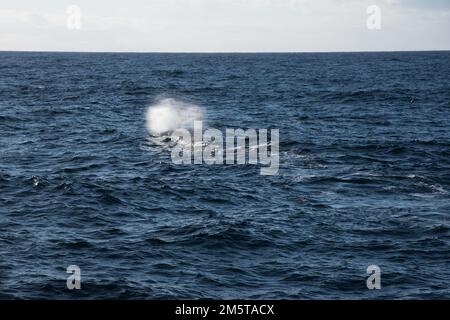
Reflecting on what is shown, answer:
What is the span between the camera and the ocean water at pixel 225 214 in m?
24.1

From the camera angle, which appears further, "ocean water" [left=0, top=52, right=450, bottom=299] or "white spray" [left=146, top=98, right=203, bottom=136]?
"white spray" [left=146, top=98, right=203, bottom=136]

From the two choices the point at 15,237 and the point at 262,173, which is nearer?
the point at 15,237

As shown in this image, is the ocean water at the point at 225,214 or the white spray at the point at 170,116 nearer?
the ocean water at the point at 225,214

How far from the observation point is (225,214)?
34.1m

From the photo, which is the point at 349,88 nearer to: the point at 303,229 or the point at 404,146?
the point at 404,146

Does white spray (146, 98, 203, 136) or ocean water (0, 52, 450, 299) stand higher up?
white spray (146, 98, 203, 136)

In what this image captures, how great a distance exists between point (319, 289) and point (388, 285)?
2.97m

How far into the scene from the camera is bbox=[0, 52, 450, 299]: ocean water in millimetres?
24078


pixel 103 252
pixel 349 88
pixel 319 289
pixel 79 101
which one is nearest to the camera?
pixel 319 289

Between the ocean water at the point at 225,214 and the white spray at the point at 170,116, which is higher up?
the white spray at the point at 170,116
